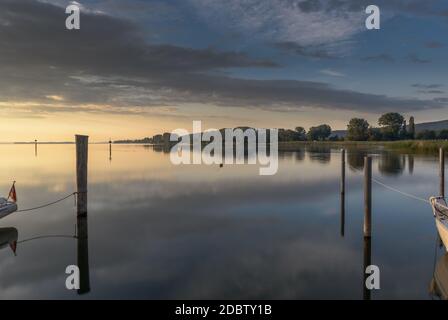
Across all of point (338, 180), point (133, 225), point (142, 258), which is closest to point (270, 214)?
point (133, 225)

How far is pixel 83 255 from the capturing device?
532 inches

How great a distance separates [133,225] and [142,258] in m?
5.77

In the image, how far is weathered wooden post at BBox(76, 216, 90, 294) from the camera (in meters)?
10.9

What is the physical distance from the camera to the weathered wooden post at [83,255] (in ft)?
35.6

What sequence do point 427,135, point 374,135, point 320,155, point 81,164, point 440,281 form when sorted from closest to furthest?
1. point 440,281
2. point 81,164
3. point 320,155
4. point 427,135
5. point 374,135

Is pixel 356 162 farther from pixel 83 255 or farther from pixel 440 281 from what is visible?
pixel 83 255

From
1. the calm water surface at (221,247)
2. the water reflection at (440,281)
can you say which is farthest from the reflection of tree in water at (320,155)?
the water reflection at (440,281)

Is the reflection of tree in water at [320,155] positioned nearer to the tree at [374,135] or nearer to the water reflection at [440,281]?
the tree at [374,135]

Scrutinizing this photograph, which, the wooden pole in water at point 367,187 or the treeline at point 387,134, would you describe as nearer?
the wooden pole in water at point 367,187

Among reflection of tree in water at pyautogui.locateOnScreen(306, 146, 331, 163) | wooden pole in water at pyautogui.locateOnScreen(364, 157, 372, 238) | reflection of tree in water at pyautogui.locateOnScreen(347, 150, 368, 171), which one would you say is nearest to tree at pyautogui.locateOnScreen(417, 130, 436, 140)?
reflection of tree in water at pyautogui.locateOnScreen(306, 146, 331, 163)

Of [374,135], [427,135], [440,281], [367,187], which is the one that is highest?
[374,135]

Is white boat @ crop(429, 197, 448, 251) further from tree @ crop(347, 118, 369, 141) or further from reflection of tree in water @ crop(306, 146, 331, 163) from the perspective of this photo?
tree @ crop(347, 118, 369, 141)

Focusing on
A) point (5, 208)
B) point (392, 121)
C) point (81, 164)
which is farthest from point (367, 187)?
point (392, 121)
